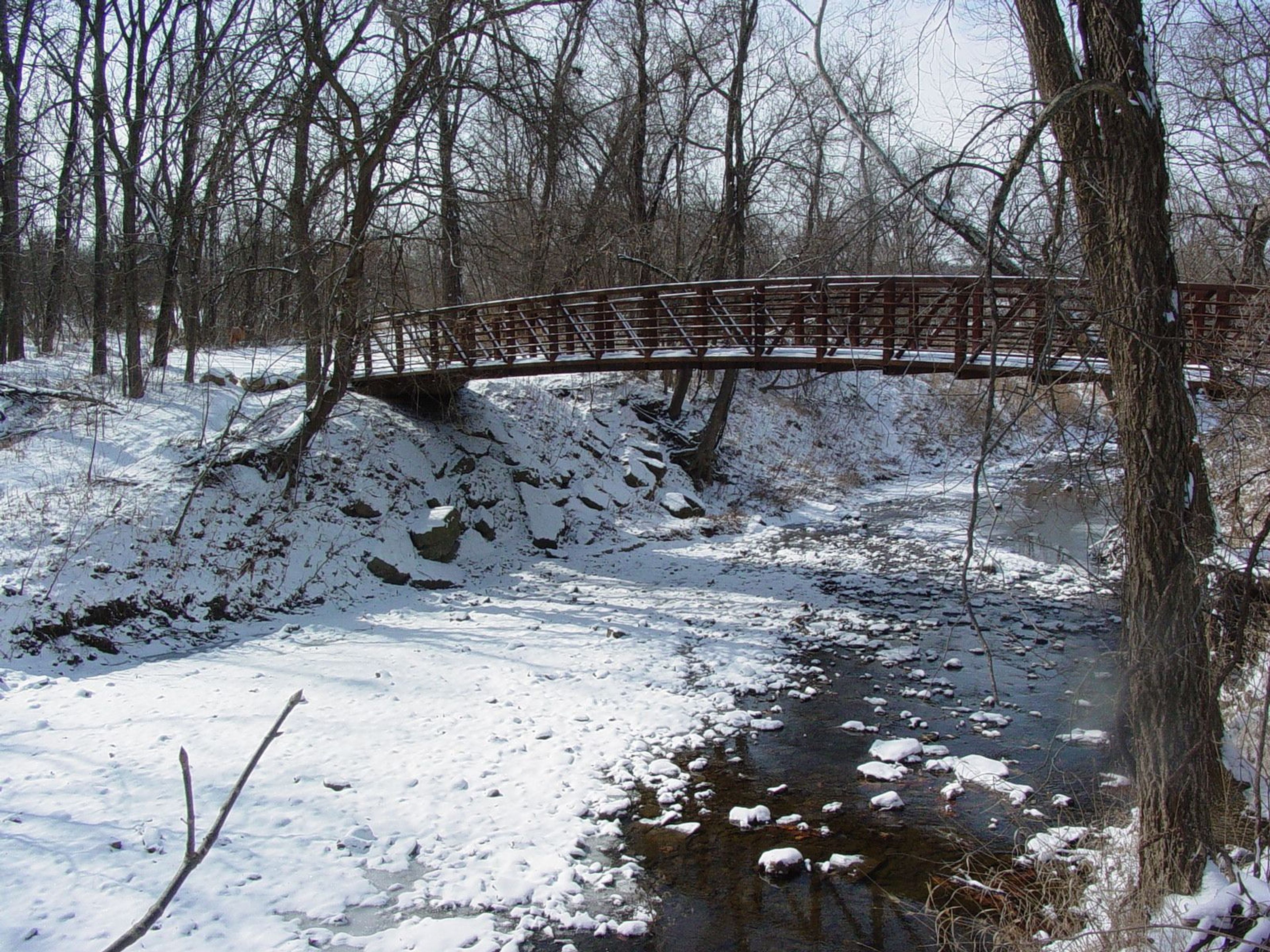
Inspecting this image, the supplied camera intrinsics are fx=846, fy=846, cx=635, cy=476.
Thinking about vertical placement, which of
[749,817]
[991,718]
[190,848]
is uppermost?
[190,848]

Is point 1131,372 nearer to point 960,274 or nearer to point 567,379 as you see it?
point 960,274

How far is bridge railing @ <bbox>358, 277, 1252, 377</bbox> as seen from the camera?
875 cm


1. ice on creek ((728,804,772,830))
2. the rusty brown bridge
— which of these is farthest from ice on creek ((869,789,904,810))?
the rusty brown bridge

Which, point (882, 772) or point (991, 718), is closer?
point (882, 772)

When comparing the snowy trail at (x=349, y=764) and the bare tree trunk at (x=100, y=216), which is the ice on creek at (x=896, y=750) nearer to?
the snowy trail at (x=349, y=764)

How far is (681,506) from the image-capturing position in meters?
16.9

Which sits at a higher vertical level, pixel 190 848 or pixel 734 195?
pixel 734 195

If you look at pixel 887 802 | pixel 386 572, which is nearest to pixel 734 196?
pixel 386 572

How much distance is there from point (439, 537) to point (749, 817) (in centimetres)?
823

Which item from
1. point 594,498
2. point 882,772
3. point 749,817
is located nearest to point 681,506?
point 594,498

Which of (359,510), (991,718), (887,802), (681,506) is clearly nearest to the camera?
(887,802)

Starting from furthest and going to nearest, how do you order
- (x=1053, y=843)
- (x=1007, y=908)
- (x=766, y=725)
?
1. (x=766, y=725)
2. (x=1053, y=843)
3. (x=1007, y=908)

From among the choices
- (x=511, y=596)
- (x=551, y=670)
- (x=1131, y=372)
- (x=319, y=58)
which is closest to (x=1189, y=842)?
(x=1131, y=372)

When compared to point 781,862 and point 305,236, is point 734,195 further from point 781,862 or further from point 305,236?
point 781,862
